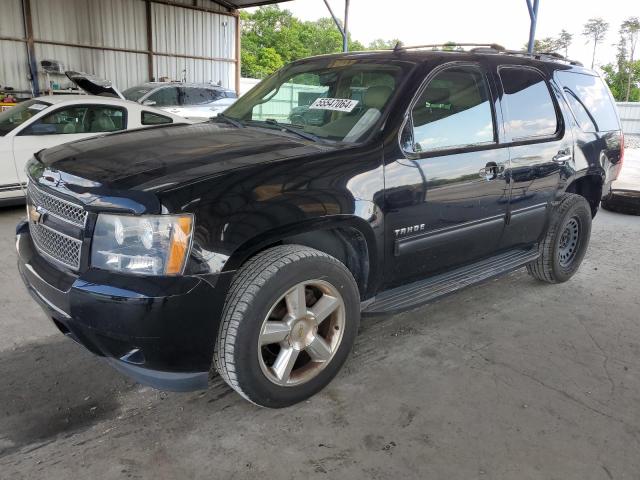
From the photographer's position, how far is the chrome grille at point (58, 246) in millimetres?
2365

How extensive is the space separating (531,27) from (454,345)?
8509mm

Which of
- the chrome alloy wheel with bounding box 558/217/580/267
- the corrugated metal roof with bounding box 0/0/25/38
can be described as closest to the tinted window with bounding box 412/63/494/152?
the chrome alloy wheel with bounding box 558/217/580/267

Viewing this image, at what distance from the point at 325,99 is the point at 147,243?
162 cm

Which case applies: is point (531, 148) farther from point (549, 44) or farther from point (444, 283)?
point (549, 44)

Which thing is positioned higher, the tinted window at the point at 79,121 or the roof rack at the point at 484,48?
the roof rack at the point at 484,48

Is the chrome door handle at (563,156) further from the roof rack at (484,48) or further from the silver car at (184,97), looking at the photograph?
the silver car at (184,97)

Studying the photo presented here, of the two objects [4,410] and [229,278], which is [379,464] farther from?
[4,410]

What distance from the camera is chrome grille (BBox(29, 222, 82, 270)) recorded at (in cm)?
237

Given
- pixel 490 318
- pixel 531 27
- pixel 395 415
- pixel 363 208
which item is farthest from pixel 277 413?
pixel 531 27

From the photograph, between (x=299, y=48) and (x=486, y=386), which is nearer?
(x=486, y=386)

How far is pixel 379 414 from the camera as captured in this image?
2.70 m

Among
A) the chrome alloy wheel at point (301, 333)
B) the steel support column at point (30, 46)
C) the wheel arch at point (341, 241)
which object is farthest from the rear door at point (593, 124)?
the steel support column at point (30, 46)

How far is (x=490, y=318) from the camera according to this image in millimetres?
3941

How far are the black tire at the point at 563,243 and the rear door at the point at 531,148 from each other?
22cm
